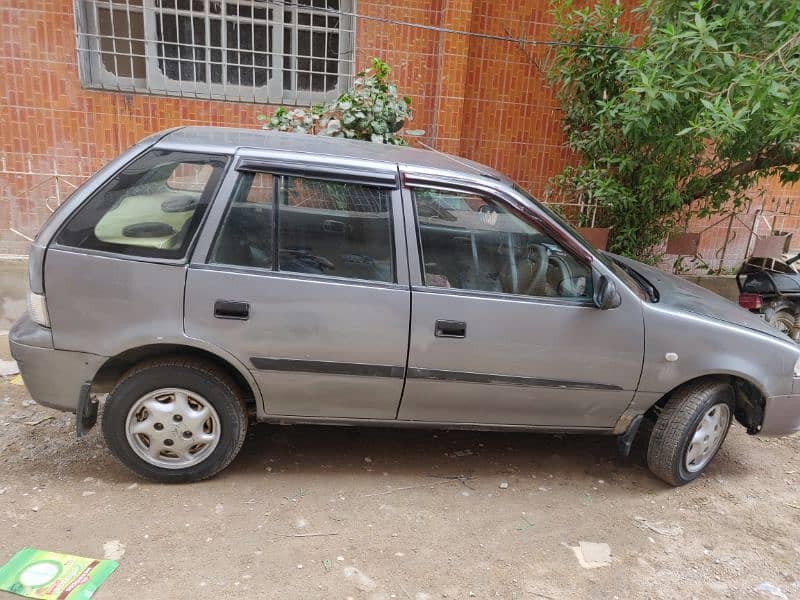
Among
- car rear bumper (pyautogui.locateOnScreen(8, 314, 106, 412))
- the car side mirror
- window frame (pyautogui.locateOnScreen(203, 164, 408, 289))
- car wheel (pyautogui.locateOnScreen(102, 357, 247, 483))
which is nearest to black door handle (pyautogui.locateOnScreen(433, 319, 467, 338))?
window frame (pyautogui.locateOnScreen(203, 164, 408, 289))

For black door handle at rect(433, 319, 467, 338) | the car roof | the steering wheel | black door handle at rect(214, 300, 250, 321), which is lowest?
black door handle at rect(433, 319, 467, 338)

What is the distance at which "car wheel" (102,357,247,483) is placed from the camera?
2.97 metres

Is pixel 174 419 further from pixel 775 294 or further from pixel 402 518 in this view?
pixel 775 294

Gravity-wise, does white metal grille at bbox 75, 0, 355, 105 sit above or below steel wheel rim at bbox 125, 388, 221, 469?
above

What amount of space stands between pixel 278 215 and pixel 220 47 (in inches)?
161

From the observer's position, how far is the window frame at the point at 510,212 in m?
3.03

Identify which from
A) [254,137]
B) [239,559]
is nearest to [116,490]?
[239,559]

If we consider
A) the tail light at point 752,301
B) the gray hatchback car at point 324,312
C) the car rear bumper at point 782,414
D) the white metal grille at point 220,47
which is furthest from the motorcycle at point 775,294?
the white metal grille at point 220,47

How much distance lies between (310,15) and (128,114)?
89.5 inches

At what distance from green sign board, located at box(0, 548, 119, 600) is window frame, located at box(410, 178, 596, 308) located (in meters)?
2.02

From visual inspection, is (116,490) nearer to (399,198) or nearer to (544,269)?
(399,198)

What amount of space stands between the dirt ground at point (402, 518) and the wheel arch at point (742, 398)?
0.46 metres

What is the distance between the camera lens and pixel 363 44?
6.27 metres

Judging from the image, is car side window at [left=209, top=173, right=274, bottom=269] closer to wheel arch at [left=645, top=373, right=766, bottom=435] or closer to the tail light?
wheel arch at [left=645, top=373, right=766, bottom=435]
